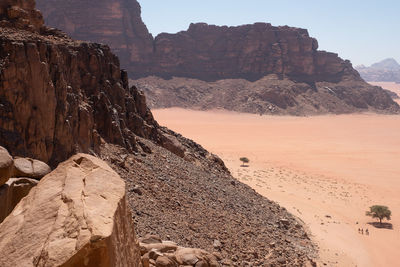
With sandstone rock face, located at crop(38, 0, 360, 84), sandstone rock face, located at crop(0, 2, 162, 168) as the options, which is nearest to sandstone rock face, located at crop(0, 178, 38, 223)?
sandstone rock face, located at crop(0, 2, 162, 168)

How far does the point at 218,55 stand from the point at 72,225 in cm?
13134

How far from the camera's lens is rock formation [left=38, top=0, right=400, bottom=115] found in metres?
125

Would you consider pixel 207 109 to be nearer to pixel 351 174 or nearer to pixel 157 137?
pixel 351 174

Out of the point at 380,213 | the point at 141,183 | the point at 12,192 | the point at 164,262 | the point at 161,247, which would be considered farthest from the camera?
the point at 380,213

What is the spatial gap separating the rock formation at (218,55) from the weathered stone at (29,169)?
11215 cm

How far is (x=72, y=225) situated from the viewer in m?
4.73

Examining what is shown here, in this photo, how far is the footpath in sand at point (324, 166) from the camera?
23.7 meters

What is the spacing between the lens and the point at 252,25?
13300 centimetres

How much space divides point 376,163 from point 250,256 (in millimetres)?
45483

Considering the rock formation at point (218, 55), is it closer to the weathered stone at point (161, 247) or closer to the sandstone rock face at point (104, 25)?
the sandstone rock face at point (104, 25)

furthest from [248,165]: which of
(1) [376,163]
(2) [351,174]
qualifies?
(1) [376,163]

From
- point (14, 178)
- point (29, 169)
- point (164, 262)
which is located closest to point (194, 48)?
point (29, 169)

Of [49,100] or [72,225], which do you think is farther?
[49,100]

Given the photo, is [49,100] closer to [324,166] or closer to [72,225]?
[72,225]
